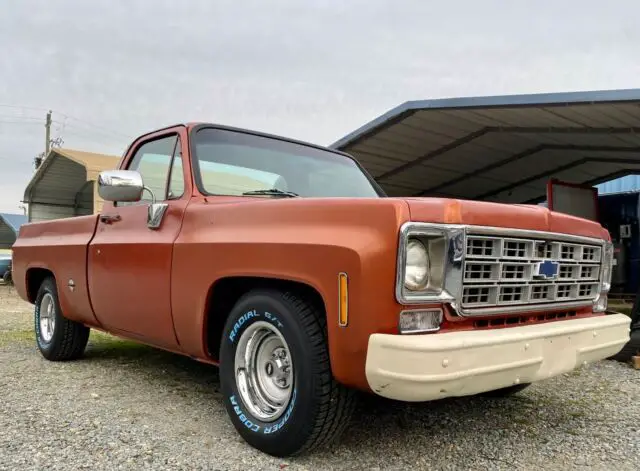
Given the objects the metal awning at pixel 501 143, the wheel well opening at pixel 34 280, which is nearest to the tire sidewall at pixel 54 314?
the wheel well opening at pixel 34 280

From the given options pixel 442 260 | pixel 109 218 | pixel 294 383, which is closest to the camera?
pixel 442 260

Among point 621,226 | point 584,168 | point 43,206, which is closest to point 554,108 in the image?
point 621,226

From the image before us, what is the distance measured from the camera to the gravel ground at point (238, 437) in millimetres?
2904

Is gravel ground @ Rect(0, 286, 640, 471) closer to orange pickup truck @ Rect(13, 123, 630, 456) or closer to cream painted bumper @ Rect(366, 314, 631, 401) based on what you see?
orange pickup truck @ Rect(13, 123, 630, 456)

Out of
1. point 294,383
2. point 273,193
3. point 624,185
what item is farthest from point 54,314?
point 624,185

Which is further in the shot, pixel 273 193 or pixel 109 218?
pixel 109 218

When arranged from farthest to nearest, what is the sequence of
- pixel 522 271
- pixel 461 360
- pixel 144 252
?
pixel 144 252 → pixel 522 271 → pixel 461 360

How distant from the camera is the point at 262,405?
121 inches

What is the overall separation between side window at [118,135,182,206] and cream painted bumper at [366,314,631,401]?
220 centimetres

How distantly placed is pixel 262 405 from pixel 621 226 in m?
10.4

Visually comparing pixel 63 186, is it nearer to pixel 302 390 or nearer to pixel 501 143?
pixel 501 143

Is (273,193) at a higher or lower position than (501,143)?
lower

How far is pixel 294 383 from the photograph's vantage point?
2760 mm

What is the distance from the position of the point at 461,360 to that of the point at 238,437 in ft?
4.75
